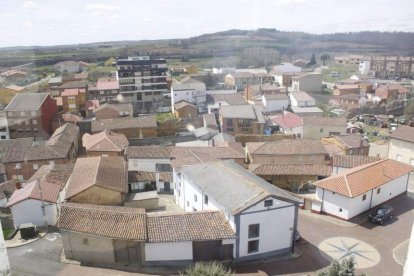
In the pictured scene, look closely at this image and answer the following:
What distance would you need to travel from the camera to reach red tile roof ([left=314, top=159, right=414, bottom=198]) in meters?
16.9

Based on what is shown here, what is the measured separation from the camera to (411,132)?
24953 mm

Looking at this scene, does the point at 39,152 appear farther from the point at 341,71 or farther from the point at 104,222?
the point at 341,71

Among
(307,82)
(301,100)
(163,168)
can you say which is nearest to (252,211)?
(163,168)

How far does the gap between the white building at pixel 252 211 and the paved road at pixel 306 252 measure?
0.62 metres

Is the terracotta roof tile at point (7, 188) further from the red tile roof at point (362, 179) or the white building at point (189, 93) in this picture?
the white building at point (189, 93)

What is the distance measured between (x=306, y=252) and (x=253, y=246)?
241cm

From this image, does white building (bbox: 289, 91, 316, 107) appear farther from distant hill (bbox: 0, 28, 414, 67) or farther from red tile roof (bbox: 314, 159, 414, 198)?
distant hill (bbox: 0, 28, 414, 67)

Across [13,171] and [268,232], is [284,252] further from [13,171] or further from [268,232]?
[13,171]

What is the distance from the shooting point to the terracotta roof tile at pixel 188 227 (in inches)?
507

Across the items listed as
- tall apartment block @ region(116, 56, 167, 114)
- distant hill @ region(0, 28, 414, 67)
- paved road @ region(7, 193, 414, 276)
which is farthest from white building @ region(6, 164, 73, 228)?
distant hill @ region(0, 28, 414, 67)

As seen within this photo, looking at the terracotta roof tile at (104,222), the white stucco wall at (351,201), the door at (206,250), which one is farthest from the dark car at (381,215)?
the terracotta roof tile at (104,222)

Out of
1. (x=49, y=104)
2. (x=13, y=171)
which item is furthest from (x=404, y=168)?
(x=49, y=104)

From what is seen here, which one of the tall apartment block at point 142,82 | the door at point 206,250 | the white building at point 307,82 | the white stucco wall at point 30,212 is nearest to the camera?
the door at point 206,250

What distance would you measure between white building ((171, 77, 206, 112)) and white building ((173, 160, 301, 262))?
24910 millimetres
